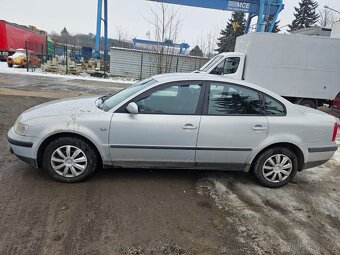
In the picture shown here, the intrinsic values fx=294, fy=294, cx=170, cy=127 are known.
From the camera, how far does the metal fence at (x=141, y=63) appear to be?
21641 millimetres

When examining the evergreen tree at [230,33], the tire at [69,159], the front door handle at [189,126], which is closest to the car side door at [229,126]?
the front door handle at [189,126]

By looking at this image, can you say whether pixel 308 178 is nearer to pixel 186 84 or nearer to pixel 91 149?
pixel 186 84

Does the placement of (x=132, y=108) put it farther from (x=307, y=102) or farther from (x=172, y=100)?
(x=307, y=102)

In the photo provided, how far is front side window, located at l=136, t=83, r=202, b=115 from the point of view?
12.8 ft

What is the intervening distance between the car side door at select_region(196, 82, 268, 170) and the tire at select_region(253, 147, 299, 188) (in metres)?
0.24

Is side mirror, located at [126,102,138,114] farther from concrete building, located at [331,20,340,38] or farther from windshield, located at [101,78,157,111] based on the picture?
concrete building, located at [331,20,340,38]

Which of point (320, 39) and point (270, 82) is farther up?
point (320, 39)

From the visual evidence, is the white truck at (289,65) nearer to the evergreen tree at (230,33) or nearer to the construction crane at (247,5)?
the construction crane at (247,5)

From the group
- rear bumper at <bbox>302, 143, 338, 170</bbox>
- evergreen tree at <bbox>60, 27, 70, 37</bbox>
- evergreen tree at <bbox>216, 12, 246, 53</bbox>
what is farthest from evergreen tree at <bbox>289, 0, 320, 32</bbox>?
evergreen tree at <bbox>60, 27, 70, 37</bbox>

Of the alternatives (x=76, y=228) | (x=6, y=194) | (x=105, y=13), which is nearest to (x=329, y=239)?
(x=76, y=228)

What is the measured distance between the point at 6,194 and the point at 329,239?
370cm

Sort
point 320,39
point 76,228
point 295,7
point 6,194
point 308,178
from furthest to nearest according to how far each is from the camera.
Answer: point 295,7
point 320,39
point 308,178
point 6,194
point 76,228

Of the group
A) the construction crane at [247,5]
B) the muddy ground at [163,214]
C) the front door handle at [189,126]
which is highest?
the construction crane at [247,5]

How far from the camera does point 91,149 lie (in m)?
3.86
